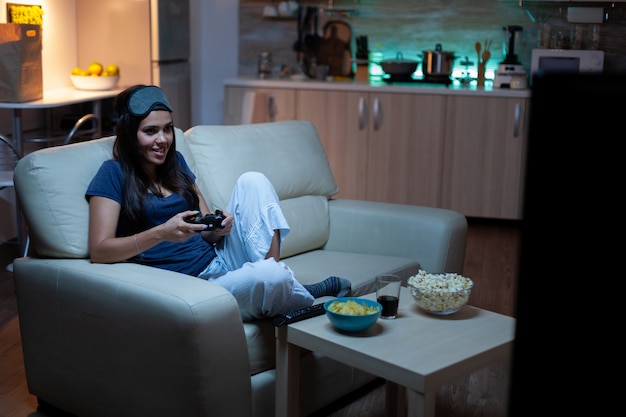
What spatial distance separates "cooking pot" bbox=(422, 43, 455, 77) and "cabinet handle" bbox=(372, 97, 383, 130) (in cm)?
48

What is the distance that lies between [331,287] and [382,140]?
292 centimetres

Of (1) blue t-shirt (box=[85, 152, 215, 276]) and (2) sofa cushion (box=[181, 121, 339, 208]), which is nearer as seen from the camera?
(1) blue t-shirt (box=[85, 152, 215, 276])

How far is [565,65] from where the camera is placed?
5.23 metres

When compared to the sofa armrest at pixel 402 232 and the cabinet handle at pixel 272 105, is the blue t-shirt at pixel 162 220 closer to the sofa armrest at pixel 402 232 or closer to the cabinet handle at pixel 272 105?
the sofa armrest at pixel 402 232

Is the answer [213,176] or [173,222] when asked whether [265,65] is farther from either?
[173,222]

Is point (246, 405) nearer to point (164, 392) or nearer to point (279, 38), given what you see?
point (164, 392)

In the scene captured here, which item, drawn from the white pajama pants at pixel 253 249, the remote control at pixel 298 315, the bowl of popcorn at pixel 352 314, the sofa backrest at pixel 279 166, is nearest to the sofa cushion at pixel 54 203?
the white pajama pants at pixel 253 249

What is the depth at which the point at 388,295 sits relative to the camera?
7.30 feet

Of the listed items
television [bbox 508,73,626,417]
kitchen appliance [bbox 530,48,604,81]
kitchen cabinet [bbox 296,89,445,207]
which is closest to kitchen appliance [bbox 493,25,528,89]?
kitchen appliance [bbox 530,48,604,81]

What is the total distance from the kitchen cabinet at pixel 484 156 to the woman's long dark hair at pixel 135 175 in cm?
300

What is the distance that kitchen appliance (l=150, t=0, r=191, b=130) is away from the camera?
522 cm

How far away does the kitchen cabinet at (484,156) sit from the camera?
16.9 ft

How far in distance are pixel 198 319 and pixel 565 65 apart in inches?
157

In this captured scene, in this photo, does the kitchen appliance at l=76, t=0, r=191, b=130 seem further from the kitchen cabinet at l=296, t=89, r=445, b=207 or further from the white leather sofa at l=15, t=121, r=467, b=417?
the white leather sofa at l=15, t=121, r=467, b=417
